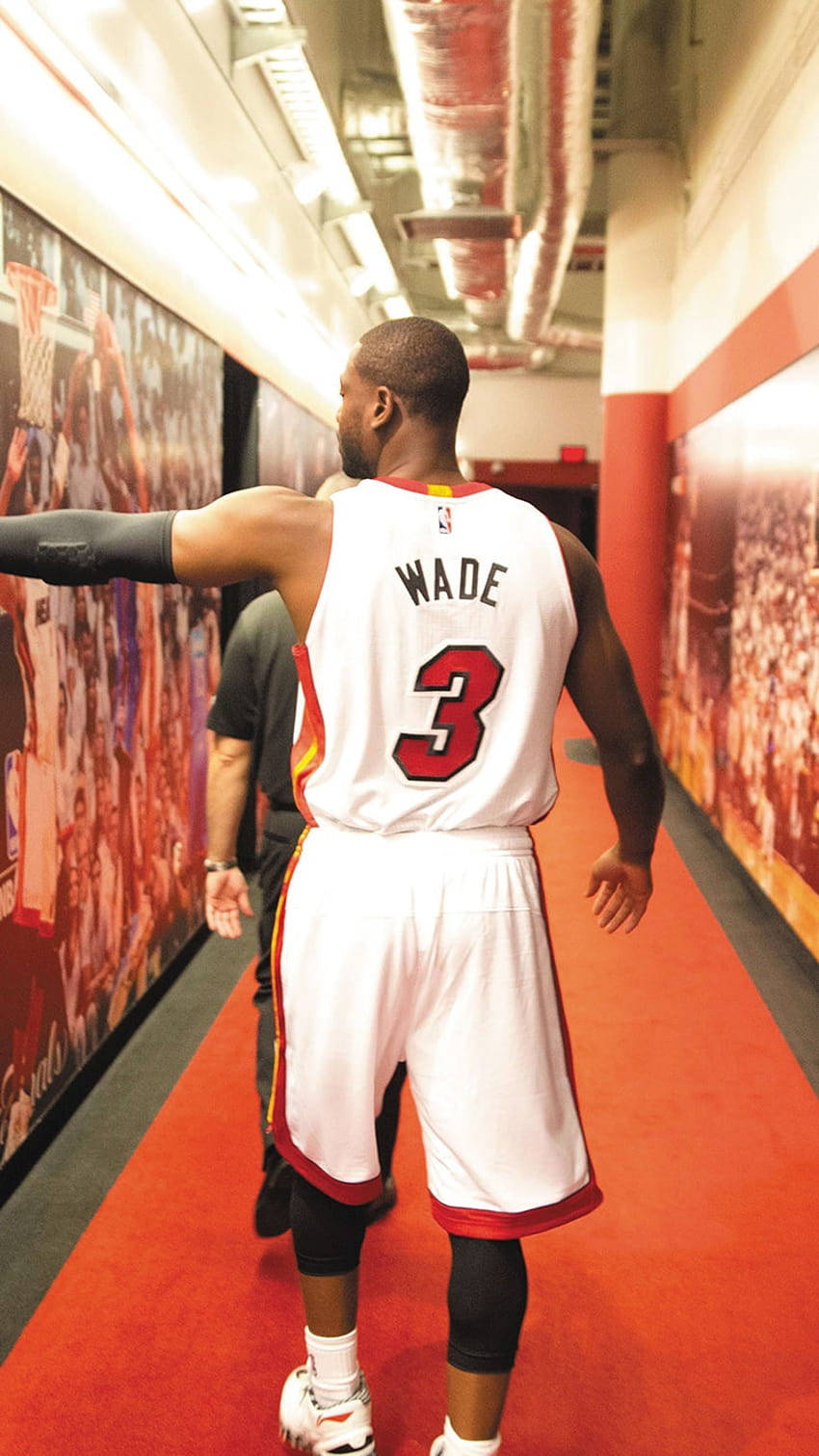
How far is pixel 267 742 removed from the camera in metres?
2.21

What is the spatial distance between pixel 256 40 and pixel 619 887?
11.3 ft

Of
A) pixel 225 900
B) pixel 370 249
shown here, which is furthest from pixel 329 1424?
pixel 370 249

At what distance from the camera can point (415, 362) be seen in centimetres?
147

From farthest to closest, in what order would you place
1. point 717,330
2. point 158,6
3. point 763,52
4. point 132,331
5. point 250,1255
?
1. point 717,330
2. point 763,52
3. point 158,6
4. point 132,331
5. point 250,1255

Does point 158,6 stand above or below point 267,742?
above

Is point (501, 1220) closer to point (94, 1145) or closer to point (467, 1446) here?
point (467, 1446)

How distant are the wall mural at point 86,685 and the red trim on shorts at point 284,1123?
0.93m

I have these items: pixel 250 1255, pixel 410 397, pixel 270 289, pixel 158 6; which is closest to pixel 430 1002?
pixel 410 397

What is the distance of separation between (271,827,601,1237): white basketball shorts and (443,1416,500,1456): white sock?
0.92 feet

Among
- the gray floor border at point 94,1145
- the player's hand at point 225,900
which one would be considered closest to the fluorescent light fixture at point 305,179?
the gray floor border at point 94,1145

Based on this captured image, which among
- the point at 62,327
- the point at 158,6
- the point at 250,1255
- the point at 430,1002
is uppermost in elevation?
the point at 158,6

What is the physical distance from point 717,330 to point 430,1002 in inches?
195

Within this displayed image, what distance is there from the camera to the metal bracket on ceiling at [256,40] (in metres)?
3.92

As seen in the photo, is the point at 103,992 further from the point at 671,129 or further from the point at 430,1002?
the point at 671,129
